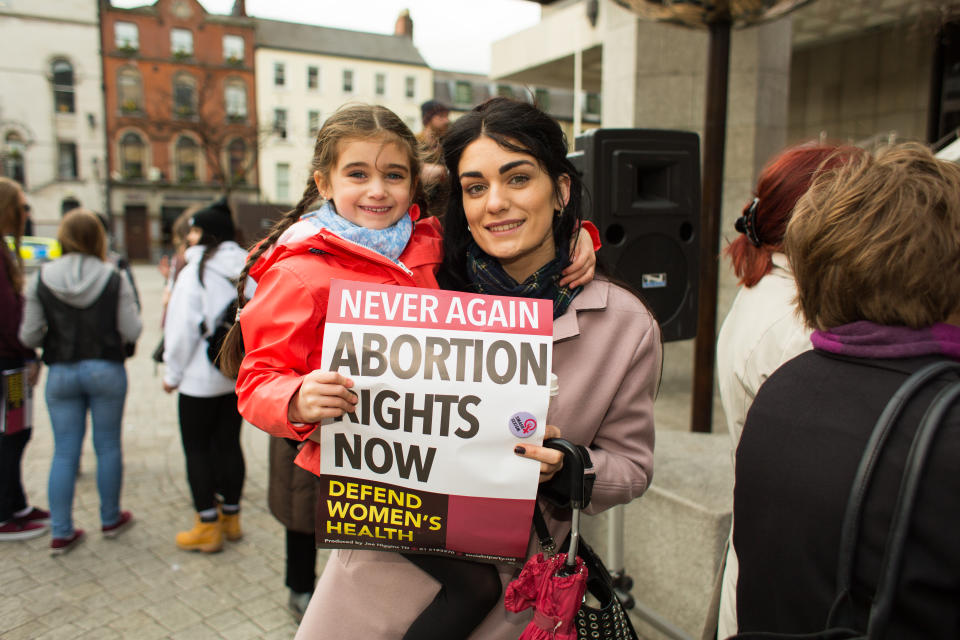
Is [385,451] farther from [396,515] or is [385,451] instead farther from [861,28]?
[861,28]

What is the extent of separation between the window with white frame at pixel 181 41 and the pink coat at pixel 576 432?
45.8m

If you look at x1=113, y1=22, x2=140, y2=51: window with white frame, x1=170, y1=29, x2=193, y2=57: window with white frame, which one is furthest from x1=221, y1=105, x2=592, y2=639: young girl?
x1=170, y1=29, x2=193, y2=57: window with white frame

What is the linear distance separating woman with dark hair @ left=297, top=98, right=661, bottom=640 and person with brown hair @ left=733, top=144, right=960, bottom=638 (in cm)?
39

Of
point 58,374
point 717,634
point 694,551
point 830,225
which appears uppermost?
point 830,225

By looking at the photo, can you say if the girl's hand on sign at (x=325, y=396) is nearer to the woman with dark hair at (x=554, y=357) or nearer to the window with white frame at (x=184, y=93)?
the woman with dark hair at (x=554, y=357)

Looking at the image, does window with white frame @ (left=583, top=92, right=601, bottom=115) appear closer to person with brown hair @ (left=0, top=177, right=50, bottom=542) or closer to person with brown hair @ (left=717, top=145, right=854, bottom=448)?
person with brown hair @ (left=0, top=177, right=50, bottom=542)

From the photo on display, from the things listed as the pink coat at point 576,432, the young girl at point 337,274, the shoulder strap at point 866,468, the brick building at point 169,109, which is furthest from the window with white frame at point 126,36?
the shoulder strap at point 866,468

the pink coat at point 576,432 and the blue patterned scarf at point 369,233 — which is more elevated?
the blue patterned scarf at point 369,233

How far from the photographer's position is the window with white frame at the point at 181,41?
40500mm

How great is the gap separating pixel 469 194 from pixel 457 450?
69cm

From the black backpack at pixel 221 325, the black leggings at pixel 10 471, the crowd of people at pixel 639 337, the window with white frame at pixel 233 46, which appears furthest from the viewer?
the window with white frame at pixel 233 46

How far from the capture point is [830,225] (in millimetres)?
1216

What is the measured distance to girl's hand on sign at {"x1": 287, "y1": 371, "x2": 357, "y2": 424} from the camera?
144 cm

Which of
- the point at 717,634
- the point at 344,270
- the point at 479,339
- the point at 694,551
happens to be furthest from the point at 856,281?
the point at 694,551
